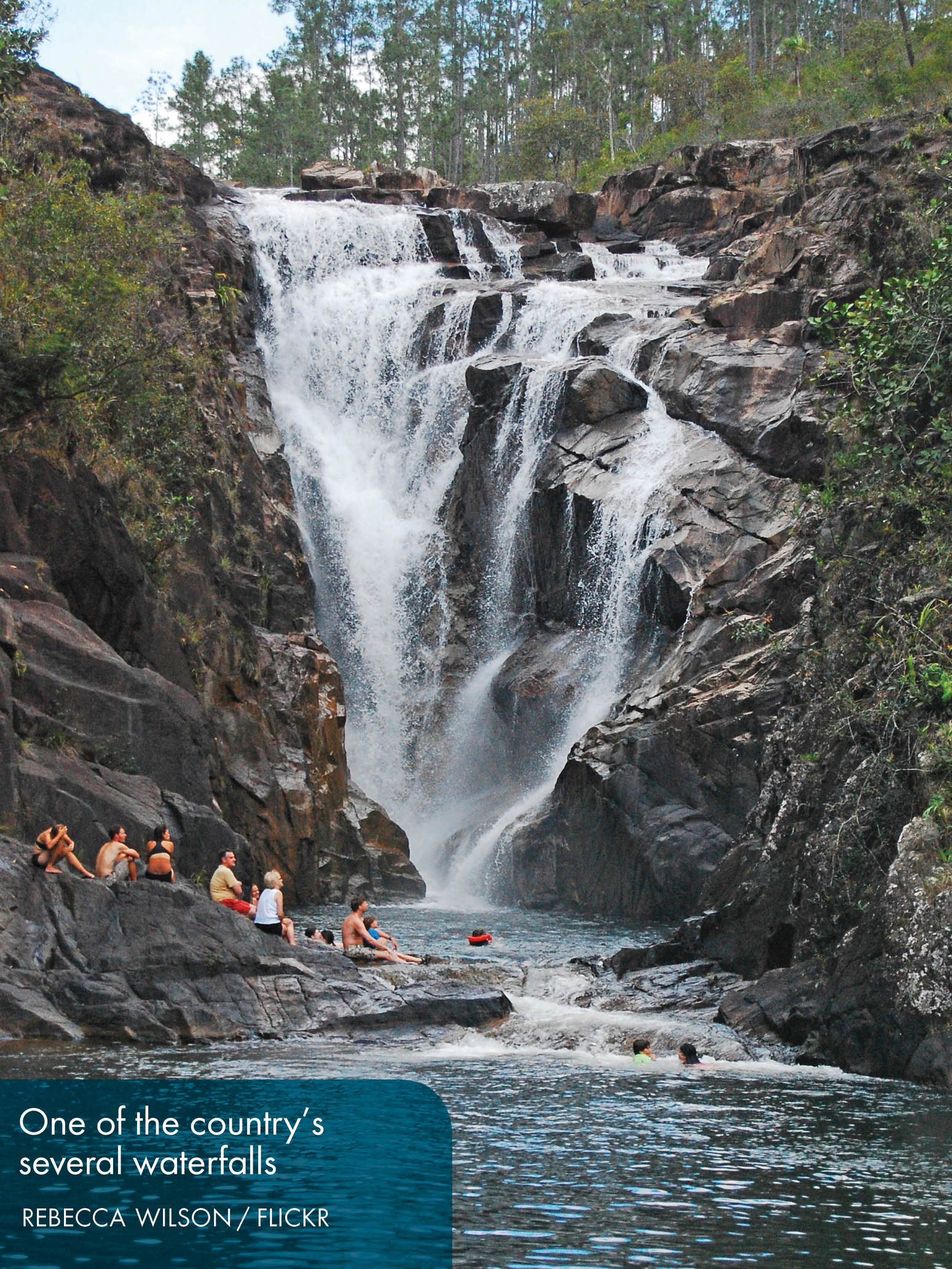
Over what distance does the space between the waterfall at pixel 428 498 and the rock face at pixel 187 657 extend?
6.28ft

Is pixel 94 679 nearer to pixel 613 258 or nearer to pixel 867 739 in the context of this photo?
pixel 867 739

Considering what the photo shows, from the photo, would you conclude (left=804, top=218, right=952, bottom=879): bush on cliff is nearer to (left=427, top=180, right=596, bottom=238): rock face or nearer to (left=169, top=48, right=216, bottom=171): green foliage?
(left=427, top=180, right=596, bottom=238): rock face

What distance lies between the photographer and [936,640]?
16.7 m

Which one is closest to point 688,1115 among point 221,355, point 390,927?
point 390,927

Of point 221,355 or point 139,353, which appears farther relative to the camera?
point 221,355

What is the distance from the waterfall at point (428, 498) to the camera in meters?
31.1

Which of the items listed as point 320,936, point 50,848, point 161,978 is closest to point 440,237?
point 320,936

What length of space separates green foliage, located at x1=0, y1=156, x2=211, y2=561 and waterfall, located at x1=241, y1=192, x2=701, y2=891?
7.16 meters

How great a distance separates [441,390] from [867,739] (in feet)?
76.6

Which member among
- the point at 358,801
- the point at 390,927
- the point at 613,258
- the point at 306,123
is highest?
the point at 306,123

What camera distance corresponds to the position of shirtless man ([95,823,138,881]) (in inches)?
640

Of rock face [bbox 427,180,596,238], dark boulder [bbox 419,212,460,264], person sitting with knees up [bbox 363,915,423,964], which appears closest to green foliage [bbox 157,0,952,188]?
rock face [bbox 427,180,596,238]

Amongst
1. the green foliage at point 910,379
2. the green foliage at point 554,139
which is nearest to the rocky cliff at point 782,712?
the green foliage at point 910,379
